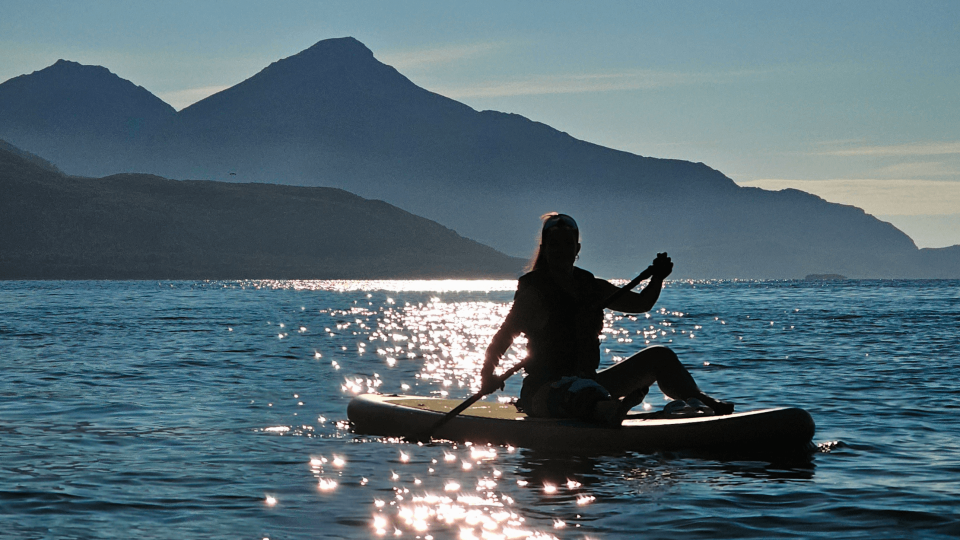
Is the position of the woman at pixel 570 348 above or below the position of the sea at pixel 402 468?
above

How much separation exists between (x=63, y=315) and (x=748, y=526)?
2044 inches

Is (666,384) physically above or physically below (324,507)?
above

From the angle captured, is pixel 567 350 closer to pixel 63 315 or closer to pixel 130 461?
pixel 130 461

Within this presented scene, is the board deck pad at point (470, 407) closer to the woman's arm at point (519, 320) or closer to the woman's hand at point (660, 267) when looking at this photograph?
the woman's arm at point (519, 320)

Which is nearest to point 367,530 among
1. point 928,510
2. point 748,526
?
point 748,526

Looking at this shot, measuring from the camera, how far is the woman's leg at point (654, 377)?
34.7 ft

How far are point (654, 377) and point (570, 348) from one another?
99 cm

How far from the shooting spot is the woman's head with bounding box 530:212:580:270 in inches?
392

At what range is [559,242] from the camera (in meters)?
9.99

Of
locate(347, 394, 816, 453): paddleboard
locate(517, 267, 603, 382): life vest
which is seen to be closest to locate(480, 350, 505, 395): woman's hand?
locate(517, 267, 603, 382): life vest

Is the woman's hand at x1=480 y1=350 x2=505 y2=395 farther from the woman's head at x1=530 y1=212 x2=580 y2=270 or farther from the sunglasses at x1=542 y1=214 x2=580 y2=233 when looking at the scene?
the sunglasses at x1=542 y1=214 x2=580 y2=233

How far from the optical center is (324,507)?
875 cm

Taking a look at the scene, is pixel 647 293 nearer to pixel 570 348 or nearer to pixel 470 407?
pixel 570 348

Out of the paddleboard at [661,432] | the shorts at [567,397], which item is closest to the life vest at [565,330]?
the shorts at [567,397]
